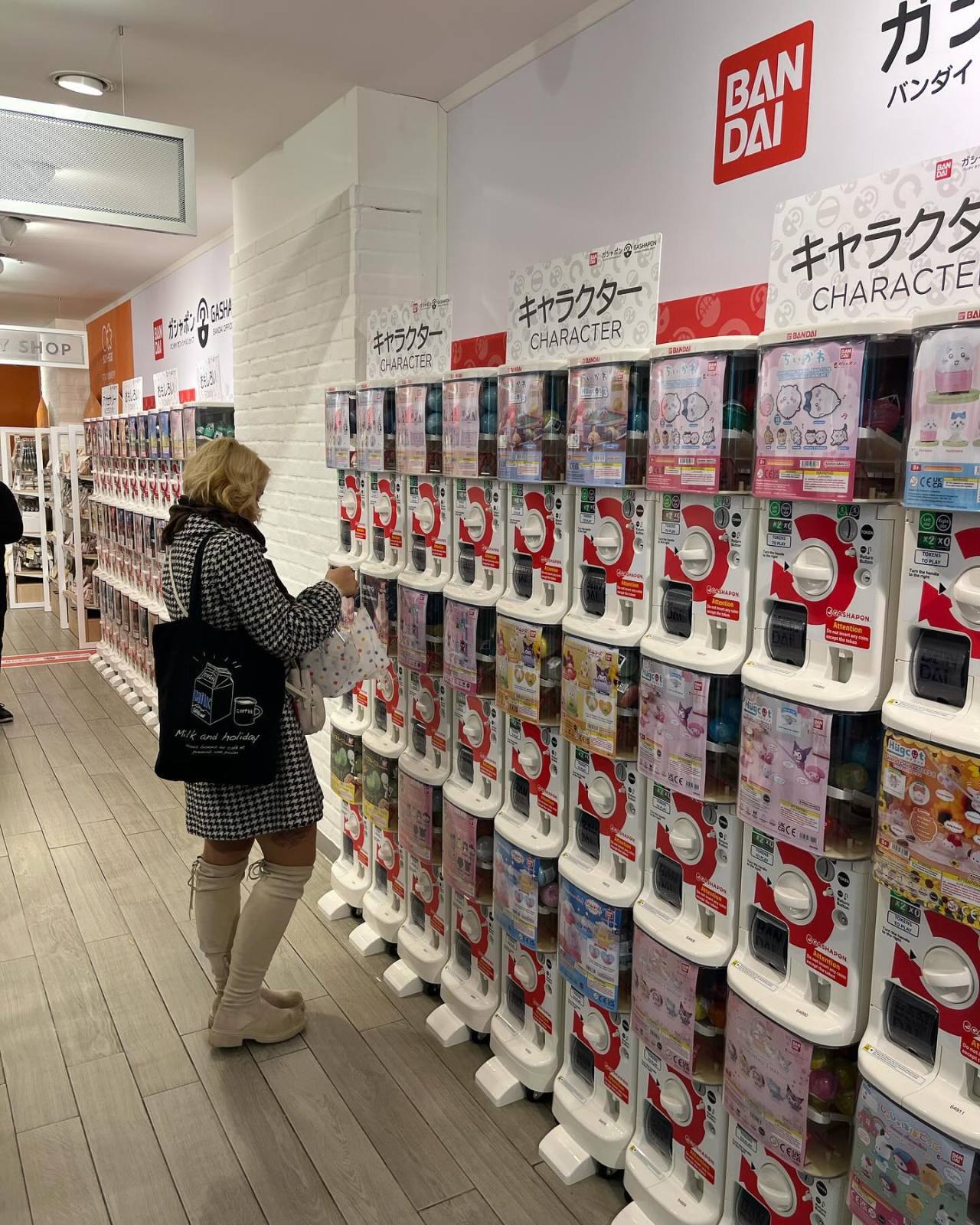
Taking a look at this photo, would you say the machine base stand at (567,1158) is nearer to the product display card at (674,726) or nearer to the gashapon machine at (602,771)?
the gashapon machine at (602,771)

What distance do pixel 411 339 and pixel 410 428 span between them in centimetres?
34

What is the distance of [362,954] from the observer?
133 inches

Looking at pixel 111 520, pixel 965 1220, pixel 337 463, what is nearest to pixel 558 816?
pixel 965 1220

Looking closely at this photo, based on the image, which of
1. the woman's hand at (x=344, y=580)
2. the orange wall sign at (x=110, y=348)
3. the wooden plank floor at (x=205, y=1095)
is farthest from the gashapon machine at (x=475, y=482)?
the orange wall sign at (x=110, y=348)

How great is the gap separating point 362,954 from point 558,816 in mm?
1266

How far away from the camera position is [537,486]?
2.46 m

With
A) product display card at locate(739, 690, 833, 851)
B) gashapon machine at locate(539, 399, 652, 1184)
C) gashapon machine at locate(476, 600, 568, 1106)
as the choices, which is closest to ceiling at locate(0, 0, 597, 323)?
gashapon machine at locate(539, 399, 652, 1184)

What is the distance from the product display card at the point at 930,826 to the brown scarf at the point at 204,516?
1.56 meters

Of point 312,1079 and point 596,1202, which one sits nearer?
point 596,1202

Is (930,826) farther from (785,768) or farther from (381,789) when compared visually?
(381,789)

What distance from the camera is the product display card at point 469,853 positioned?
9.16ft

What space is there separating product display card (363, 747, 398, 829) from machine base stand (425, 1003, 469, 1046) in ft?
2.05

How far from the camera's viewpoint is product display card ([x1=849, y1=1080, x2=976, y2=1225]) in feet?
4.84

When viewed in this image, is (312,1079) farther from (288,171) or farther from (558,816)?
(288,171)
